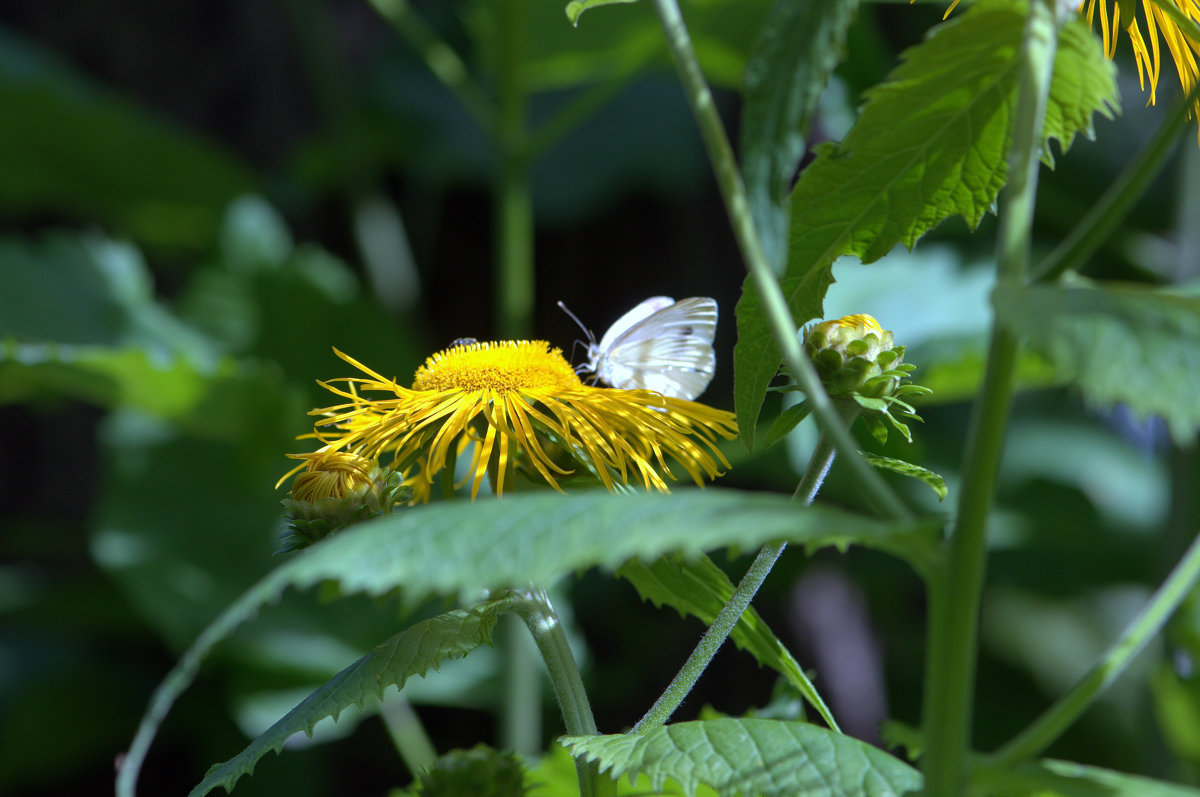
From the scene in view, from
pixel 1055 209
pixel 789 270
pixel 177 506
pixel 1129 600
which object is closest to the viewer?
pixel 789 270

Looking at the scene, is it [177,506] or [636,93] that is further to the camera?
[636,93]

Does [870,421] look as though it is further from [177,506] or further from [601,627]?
[601,627]

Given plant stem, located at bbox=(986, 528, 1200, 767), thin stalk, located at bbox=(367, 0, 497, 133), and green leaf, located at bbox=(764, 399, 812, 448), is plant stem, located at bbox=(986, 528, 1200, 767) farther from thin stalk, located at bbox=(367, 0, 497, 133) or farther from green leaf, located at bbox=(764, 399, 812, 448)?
thin stalk, located at bbox=(367, 0, 497, 133)

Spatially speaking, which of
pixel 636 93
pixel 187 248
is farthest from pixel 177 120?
pixel 636 93

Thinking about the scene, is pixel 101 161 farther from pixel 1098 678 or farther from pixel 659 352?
pixel 1098 678

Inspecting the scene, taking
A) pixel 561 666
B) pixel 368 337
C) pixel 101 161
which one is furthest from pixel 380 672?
pixel 101 161

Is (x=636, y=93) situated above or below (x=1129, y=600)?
above

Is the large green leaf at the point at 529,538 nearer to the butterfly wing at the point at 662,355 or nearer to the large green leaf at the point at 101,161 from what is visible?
the butterfly wing at the point at 662,355
